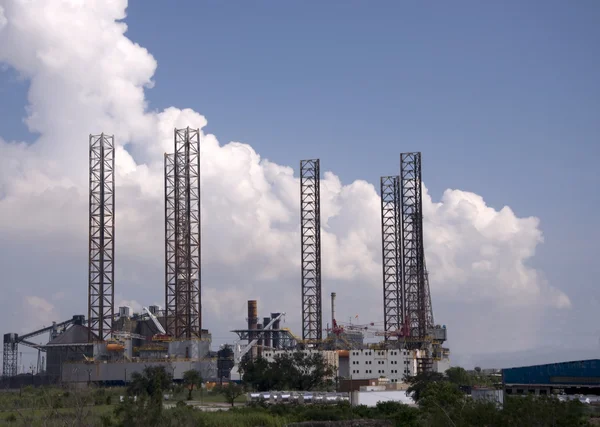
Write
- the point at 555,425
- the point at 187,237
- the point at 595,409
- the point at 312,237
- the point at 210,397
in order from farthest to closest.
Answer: the point at 312,237, the point at 187,237, the point at 210,397, the point at 595,409, the point at 555,425

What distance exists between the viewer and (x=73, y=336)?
10700 cm

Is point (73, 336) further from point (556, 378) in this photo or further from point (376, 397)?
point (556, 378)

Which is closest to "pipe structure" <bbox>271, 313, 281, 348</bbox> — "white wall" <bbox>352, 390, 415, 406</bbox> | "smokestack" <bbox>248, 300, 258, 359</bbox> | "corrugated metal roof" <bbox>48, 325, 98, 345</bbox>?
"smokestack" <bbox>248, 300, 258, 359</bbox>

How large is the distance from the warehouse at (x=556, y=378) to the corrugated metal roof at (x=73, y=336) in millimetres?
52464

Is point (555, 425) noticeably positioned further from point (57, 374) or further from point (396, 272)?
point (57, 374)

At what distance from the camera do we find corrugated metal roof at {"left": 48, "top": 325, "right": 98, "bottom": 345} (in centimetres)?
10612

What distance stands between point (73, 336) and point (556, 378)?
2352 inches

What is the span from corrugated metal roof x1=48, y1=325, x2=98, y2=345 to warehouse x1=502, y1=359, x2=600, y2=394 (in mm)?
52464

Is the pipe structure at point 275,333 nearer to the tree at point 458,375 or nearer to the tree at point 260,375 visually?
the tree at point 458,375

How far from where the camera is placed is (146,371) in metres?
76.0

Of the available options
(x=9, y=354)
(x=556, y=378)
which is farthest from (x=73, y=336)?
(x=556, y=378)

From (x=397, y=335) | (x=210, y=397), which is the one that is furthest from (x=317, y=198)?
(x=210, y=397)

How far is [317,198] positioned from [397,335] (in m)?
20.3

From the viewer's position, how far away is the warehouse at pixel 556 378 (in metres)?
70.5
